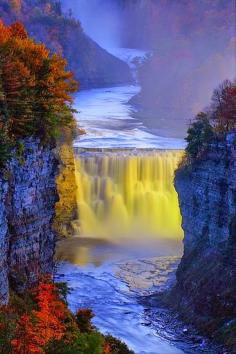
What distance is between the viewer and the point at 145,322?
3503 cm

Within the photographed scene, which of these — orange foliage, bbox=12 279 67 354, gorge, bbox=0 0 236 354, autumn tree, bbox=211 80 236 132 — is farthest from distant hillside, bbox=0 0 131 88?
orange foliage, bbox=12 279 67 354

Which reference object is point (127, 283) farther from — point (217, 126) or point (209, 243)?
point (217, 126)

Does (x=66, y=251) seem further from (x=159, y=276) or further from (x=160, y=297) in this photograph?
(x=160, y=297)

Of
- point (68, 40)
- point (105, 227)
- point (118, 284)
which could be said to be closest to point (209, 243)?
point (118, 284)

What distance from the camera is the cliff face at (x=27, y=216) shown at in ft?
75.9

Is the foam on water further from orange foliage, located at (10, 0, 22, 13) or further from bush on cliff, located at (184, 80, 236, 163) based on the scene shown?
bush on cliff, located at (184, 80, 236, 163)

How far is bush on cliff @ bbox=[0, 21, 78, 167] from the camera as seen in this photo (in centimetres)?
2425

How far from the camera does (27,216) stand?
24875 millimetres

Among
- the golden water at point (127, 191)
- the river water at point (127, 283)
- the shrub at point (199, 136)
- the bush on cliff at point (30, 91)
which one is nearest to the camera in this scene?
the bush on cliff at point (30, 91)

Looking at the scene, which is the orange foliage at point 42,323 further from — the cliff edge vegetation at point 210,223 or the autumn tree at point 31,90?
the cliff edge vegetation at point 210,223

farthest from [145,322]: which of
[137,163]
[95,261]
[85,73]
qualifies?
[85,73]

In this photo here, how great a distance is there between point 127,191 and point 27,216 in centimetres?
3763

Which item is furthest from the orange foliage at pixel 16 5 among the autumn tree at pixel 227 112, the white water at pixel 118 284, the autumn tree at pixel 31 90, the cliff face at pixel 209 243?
the autumn tree at pixel 31 90

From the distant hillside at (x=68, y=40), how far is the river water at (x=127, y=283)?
2689 inches
